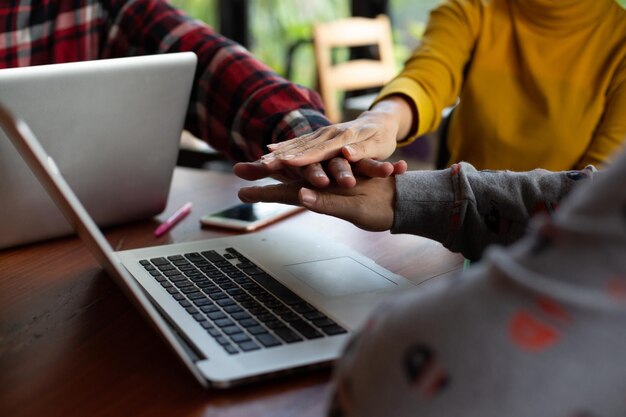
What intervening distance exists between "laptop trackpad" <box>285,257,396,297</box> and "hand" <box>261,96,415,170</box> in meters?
0.15

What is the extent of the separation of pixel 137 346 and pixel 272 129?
554 mm

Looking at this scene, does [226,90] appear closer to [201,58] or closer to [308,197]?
[201,58]

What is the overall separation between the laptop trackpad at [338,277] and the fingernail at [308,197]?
0.23 feet

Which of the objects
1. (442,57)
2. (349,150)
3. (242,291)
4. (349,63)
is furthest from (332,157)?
(349,63)

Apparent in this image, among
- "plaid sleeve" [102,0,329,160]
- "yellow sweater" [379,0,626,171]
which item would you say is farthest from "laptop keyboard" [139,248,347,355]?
"yellow sweater" [379,0,626,171]

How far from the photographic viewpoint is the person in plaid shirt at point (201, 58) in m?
1.15

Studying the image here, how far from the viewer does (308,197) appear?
0.86 meters

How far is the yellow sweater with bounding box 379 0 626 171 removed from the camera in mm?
1330

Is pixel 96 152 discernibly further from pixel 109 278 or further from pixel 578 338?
pixel 578 338

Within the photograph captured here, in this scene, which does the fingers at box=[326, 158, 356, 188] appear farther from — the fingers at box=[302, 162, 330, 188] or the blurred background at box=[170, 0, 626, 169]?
the blurred background at box=[170, 0, 626, 169]

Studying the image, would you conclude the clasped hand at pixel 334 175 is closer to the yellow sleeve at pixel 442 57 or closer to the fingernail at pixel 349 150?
the fingernail at pixel 349 150

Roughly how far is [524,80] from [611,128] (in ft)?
0.67

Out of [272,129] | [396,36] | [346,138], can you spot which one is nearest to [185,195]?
[272,129]

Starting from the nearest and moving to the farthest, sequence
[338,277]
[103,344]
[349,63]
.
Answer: [103,344] → [338,277] → [349,63]
